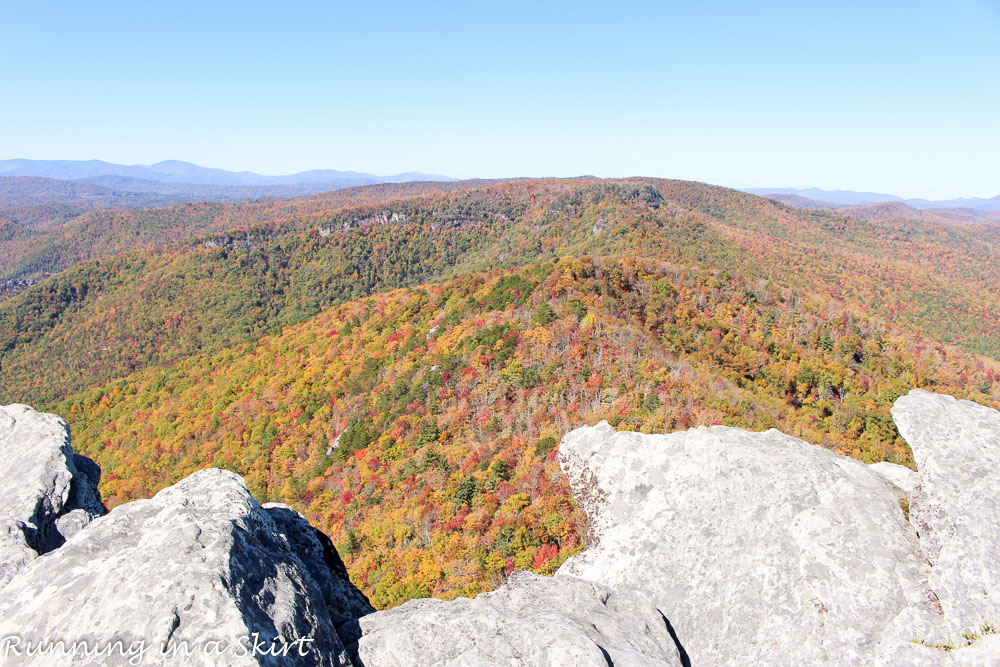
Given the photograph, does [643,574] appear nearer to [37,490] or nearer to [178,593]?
[178,593]

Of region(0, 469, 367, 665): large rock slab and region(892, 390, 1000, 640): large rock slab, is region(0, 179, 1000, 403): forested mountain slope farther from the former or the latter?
region(0, 469, 367, 665): large rock slab

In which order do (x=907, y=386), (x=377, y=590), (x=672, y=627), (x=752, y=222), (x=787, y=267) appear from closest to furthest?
(x=672, y=627) → (x=377, y=590) → (x=907, y=386) → (x=787, y=267) → (x=752, y=222)

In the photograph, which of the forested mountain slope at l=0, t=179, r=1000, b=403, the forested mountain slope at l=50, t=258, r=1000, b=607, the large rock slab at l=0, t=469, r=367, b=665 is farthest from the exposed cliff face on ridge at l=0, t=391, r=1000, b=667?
the forested mountain slope at l=0, t=179, r=1000, b=403

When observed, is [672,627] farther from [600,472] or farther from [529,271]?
[529,271]

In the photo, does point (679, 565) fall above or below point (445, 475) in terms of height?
above

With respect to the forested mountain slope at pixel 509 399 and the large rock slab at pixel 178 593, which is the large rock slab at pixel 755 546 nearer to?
the forested mountain slope at pixel 509 399

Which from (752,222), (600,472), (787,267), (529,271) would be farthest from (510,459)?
(752,222)
